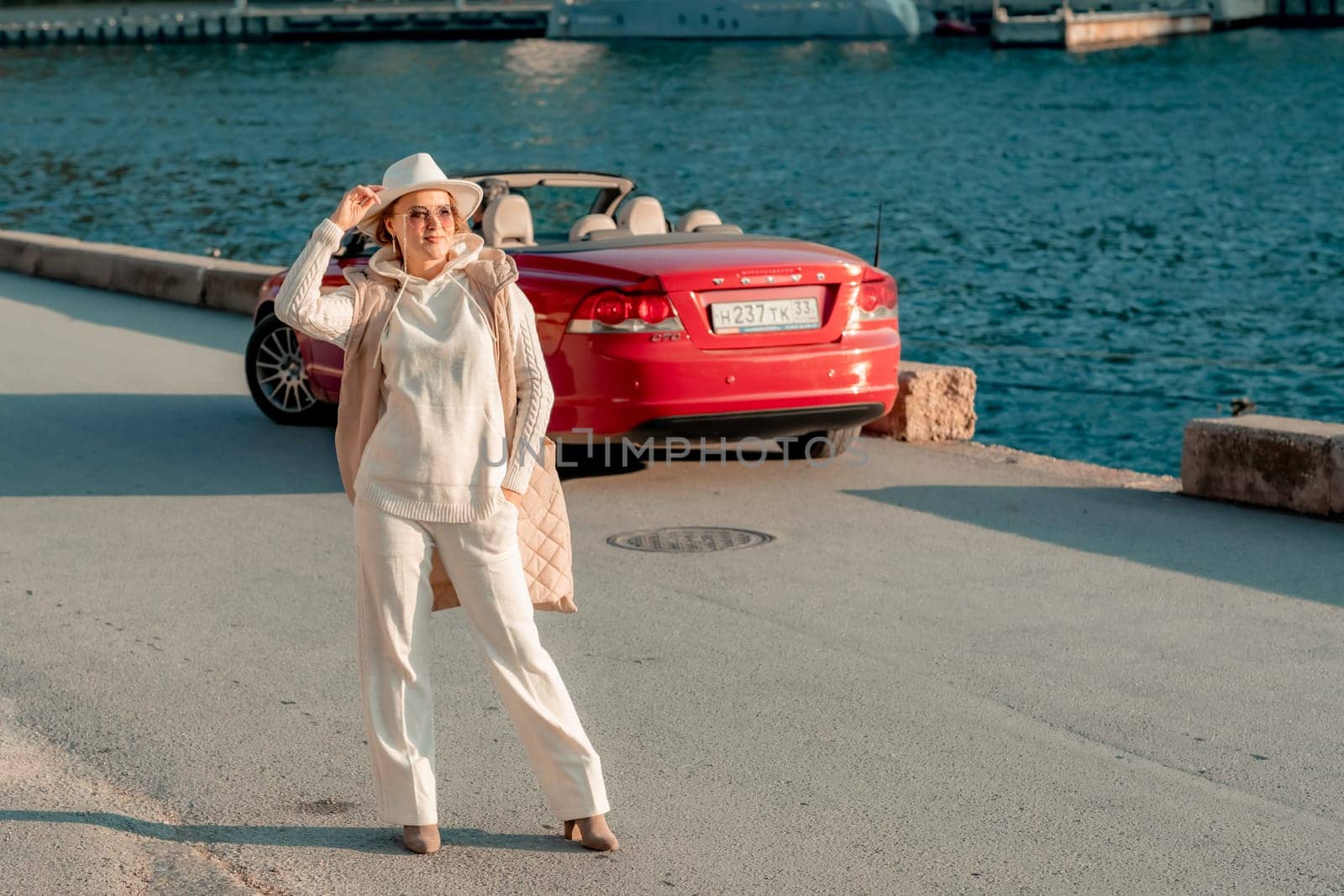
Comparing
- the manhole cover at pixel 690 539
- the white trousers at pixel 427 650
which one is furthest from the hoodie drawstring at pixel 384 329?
the manhole cover at pixel 690 539

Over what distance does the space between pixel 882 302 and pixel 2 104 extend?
97.7 meters

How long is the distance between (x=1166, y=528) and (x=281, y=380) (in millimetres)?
5013

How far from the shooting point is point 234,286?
16.2m

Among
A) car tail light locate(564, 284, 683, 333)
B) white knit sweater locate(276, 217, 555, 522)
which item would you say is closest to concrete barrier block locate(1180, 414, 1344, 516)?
car tail light locate(564, 284, 683, 333)

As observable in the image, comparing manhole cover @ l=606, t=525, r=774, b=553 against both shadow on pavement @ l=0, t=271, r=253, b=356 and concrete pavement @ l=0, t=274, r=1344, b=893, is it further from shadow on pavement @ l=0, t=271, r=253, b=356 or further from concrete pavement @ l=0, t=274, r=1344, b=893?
shadow on pavement @ l=0, t=271, r=253, b=356

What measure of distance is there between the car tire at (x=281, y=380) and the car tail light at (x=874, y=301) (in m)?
→ 3.25

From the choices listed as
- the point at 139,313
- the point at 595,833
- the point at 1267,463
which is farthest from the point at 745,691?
the point at 139,313

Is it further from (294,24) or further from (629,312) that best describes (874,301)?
(294,24)

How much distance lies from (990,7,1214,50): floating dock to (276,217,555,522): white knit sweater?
11636 centimetres

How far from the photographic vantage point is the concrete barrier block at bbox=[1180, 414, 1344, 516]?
860 centimetres

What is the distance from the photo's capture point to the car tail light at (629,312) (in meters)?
8.78

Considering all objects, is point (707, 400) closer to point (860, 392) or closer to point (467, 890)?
point (860, 392)

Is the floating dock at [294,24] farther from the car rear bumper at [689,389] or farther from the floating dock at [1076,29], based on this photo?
the car rear bumper at [689,389]

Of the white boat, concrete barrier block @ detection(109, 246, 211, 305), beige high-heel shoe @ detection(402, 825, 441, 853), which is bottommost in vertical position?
the white boat
